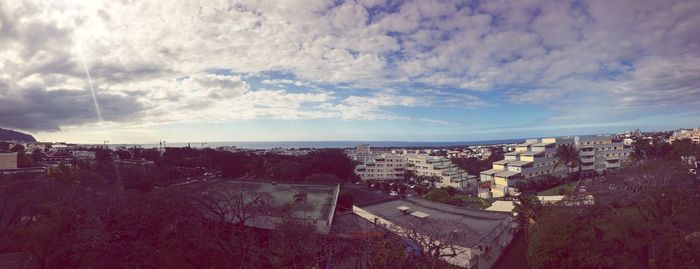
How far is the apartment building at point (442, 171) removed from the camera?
61375 millimetres

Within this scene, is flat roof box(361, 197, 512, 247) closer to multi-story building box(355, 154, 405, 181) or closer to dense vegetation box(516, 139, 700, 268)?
dense vegetation box(516, 139, 700, 268)

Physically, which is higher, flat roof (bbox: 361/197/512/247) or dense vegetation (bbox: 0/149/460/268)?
dense vegetation (bbox: 0/149/460/268)

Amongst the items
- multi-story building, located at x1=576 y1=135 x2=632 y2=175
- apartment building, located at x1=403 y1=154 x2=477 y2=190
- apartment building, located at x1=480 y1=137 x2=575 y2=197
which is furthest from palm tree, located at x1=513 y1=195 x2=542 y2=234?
multi-story building, located at x1=576 y1=135 x2=632 y2=175

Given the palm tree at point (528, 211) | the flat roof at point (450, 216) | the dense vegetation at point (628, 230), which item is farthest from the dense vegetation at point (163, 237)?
the palm tree at point (528, 211)

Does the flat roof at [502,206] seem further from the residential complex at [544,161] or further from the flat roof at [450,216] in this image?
the residential complex at [544,161]

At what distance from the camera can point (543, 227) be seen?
15680mm

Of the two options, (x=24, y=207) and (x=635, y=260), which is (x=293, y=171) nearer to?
(x=24, y=207)

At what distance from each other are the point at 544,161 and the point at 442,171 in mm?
19722

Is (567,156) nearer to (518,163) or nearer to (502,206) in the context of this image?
(518,163)

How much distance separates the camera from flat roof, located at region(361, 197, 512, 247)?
58.9 feet

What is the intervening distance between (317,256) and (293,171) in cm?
3122

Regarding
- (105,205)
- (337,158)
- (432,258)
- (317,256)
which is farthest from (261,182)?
(337,158)

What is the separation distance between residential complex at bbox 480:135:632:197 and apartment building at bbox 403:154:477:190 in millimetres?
7725

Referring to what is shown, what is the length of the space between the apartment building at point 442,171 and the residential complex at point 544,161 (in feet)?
25.3
